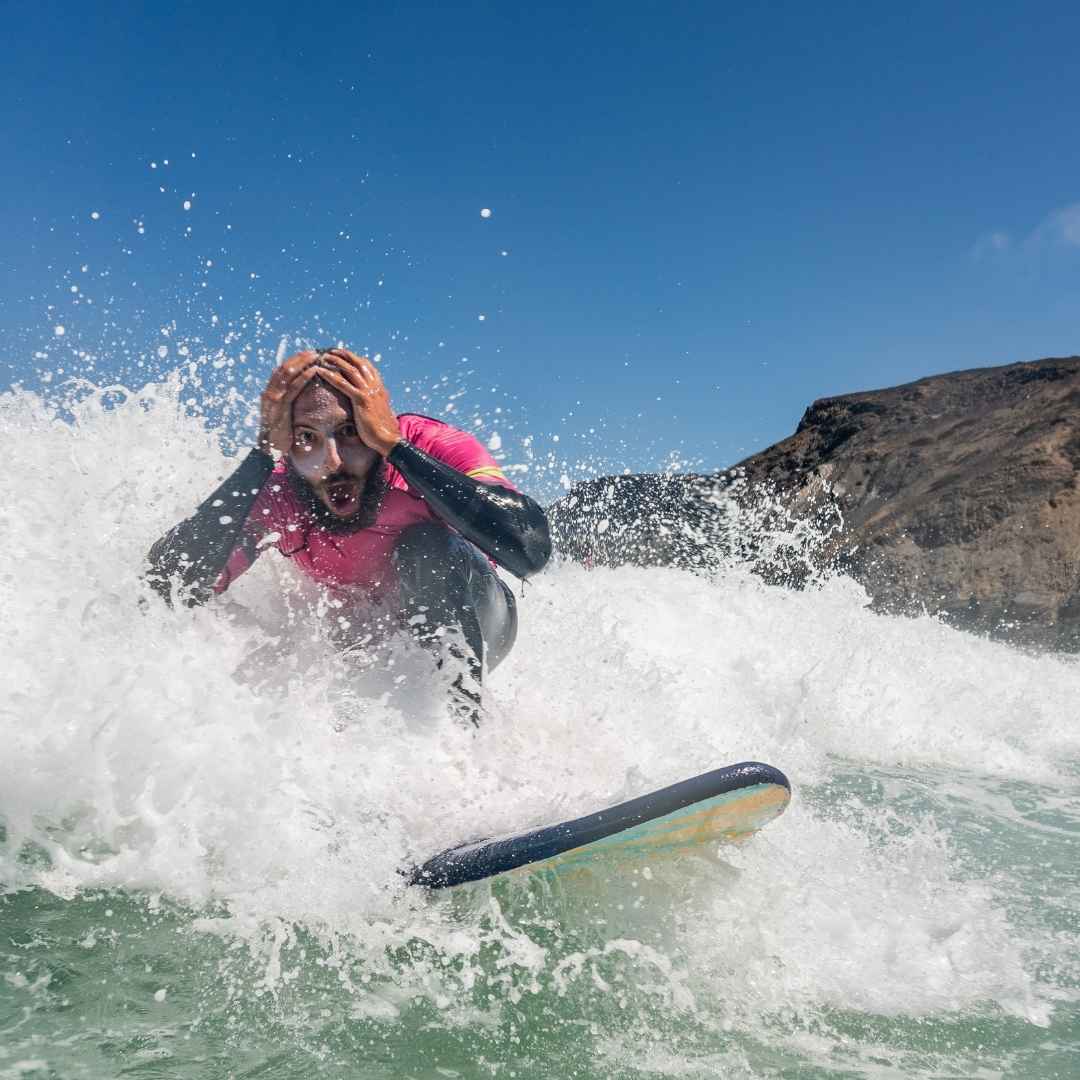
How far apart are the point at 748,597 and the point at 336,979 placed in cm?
750

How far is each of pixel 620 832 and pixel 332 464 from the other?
1381 millimetres

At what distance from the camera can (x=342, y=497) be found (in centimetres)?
280

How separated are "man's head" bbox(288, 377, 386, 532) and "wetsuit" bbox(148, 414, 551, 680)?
0.13 feet

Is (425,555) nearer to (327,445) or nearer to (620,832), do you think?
(327,445)

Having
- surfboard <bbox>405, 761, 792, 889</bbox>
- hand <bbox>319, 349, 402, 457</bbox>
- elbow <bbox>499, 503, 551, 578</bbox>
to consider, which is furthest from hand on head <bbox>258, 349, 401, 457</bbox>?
surfboard <bbox>405, 761, 792, 889</bbox>

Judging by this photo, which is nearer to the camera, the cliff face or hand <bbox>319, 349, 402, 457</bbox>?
hand <bbox>319, 349, 402, 457</bbox>

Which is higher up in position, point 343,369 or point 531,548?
point 343,369

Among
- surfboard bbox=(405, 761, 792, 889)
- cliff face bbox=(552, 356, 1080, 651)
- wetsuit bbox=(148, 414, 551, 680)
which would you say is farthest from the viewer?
cliff face bbox=(552, 356, 1080, 651)

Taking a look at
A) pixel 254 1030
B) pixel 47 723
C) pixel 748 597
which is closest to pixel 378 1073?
pixel 254 1030

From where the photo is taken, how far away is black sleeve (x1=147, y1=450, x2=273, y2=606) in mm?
2703

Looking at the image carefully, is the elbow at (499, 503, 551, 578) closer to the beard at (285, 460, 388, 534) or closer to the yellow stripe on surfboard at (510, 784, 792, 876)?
the beard at (285, 460, 388, 534)

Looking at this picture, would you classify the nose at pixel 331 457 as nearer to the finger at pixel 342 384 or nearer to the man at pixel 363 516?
the man at pixel 363 516

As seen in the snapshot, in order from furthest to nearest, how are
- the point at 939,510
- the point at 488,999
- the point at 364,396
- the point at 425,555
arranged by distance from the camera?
the point at 939,510 < the point at 425,555 < the point at 364,396 < the point at 488,999

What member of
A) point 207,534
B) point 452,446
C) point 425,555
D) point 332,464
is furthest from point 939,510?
point 207,534
